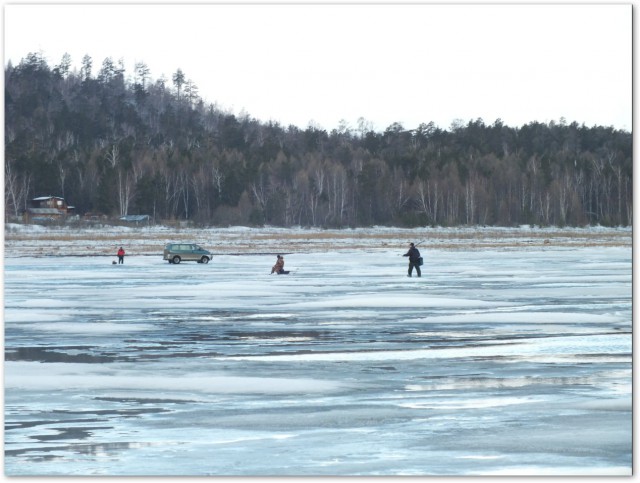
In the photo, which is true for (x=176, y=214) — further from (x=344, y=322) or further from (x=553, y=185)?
(x=344, y=322)

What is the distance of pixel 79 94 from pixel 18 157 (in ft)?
149

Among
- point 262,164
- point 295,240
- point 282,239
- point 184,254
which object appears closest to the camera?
point 184,254

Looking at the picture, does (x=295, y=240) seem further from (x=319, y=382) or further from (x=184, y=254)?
(x=319, y=382)

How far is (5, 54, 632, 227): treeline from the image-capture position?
71.6m

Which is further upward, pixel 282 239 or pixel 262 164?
pixel 262 164

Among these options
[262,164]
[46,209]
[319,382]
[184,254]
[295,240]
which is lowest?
[319,382]

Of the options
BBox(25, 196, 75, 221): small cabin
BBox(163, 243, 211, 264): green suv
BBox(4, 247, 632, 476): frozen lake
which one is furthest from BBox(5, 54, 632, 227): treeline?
BBox(4, 247, 632, 476): frozen lake

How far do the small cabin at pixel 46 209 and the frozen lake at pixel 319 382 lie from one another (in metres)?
41.2

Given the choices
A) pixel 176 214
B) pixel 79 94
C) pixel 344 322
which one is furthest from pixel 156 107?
pixel 344 322

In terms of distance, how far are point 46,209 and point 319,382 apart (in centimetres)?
5982

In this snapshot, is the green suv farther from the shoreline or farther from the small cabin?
the small cabin

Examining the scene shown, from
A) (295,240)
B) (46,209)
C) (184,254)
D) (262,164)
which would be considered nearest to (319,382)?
(184,254)

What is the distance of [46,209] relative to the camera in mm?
69938

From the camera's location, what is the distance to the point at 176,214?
93688 millimetres
